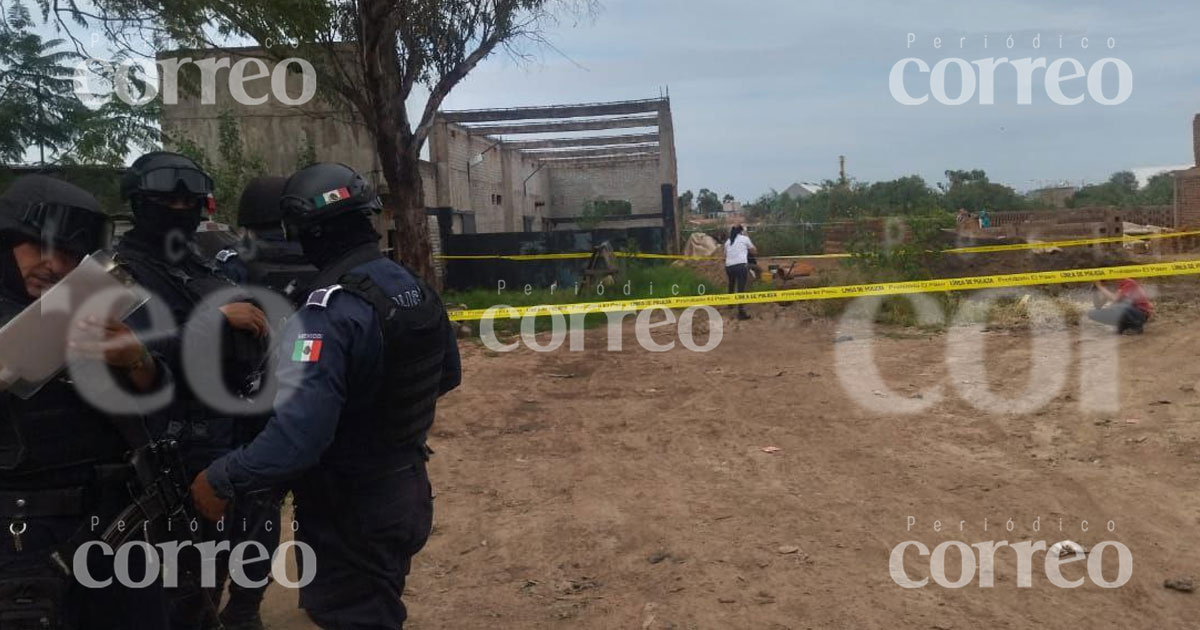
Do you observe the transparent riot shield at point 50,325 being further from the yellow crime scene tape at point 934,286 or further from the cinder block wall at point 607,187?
the cinder block wall at point 607,187

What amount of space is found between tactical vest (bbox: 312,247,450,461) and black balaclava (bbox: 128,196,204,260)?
3.30 feet

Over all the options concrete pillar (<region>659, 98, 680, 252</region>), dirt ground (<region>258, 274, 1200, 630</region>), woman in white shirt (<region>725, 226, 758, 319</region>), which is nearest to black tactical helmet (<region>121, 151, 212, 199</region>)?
dirt ground (<region>258, 274, 1200, 630</region>)

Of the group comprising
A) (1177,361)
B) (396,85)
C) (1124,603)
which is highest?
(396,85)

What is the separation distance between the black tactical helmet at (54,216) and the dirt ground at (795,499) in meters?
2.29

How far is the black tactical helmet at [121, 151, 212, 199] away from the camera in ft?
10.7

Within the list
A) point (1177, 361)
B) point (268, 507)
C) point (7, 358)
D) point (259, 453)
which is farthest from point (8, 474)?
point (1177, 361)

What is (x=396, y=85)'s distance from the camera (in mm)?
12055

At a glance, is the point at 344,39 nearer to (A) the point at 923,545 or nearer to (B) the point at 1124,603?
(A) the point at 923,545

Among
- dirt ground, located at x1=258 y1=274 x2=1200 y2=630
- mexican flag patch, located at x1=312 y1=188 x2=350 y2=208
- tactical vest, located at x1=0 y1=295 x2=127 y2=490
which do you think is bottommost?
dirt ground, located at x1=258 y1=274 x2=1200 y2=630

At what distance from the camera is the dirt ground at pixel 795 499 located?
13.7 feet

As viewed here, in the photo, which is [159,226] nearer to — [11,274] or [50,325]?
[11,274]

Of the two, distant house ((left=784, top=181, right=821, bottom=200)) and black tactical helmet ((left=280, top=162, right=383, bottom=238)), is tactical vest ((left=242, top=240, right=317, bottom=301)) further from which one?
distant house ((left=784, top=181, right=821, bottom=200))

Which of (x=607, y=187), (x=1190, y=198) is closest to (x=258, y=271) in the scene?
(x=1190, y=198)

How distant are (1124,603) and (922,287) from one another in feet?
22.3
